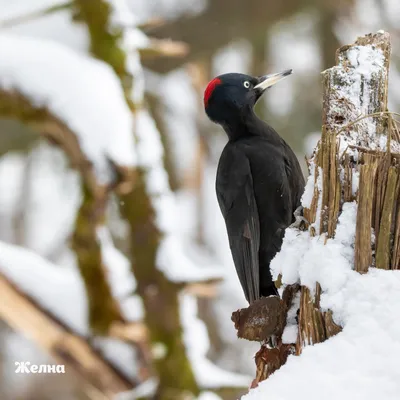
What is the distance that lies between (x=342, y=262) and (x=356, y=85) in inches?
25.4

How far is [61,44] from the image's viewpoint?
5805 millimetres

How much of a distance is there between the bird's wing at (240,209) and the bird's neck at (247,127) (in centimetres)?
15

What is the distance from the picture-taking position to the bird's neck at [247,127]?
380cm

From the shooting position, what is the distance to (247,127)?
3824 mm

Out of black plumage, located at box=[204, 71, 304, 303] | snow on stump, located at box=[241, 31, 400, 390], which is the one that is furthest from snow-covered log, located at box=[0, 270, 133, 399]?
snow on stump, located at box=[241, 31, 400, 390]

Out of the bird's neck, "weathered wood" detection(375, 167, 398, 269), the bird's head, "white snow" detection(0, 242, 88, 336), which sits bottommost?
"weathered wood" detection(375, 167, 398, 269)

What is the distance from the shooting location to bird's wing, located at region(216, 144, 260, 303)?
11.9 ft

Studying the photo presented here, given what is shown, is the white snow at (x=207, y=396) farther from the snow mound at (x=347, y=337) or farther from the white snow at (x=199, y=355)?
the snow mound at (x=347, y=337)

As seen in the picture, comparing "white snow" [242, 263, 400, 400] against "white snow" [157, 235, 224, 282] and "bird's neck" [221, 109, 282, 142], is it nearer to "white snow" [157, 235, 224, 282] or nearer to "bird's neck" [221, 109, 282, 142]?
"bird's neck" [221, 109, 282, 142]

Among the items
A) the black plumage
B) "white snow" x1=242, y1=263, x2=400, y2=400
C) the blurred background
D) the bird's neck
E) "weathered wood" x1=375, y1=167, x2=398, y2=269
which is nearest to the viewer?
"white snow" x1=242, y1=263, x2=400, y2=400

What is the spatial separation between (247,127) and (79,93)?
1.81 m

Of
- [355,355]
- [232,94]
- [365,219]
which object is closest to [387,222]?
[365,219]

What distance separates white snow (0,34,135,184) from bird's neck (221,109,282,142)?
1282 millimetres

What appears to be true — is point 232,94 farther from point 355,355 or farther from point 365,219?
point 355,355
